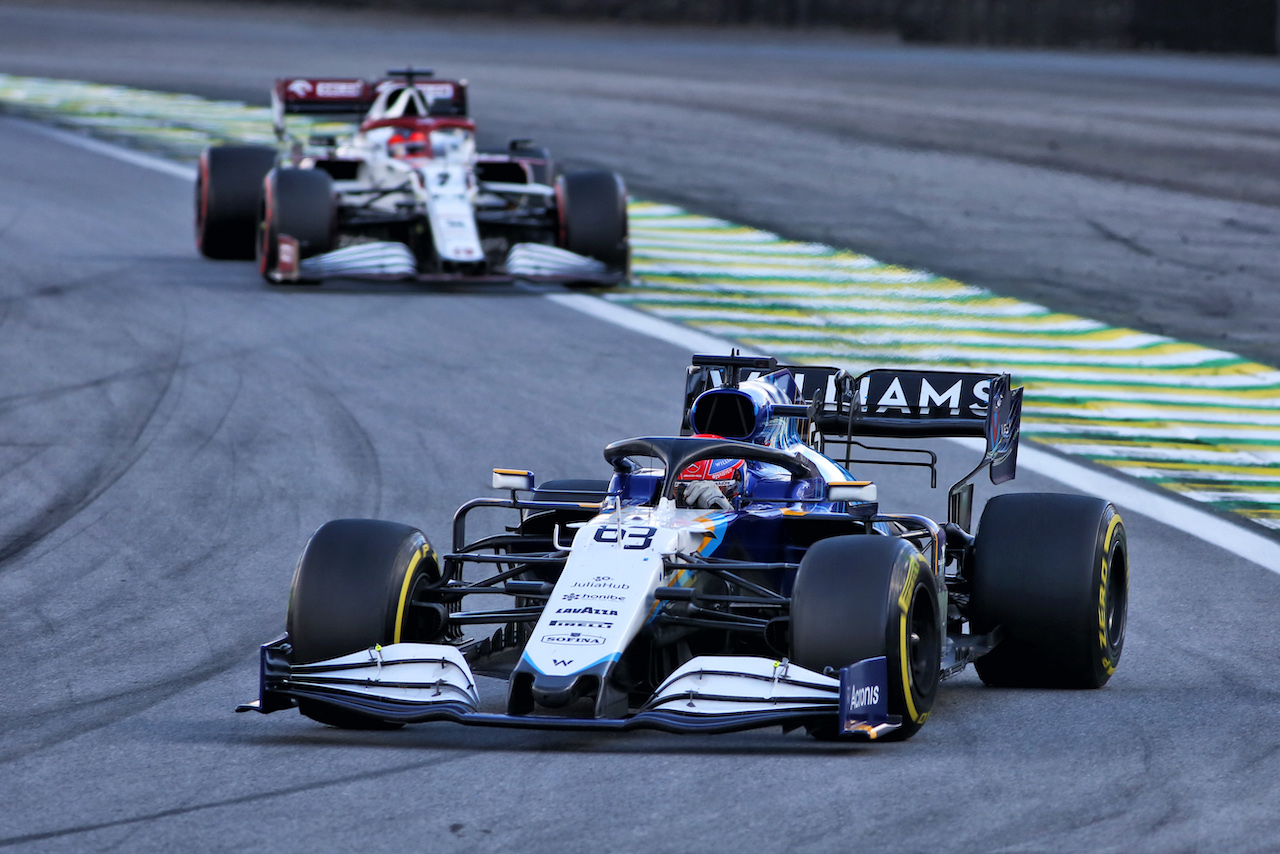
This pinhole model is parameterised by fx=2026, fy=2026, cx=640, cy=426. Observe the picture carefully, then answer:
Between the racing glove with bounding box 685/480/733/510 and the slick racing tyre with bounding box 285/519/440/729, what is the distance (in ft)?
3.72

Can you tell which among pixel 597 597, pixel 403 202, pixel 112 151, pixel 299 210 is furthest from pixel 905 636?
pixel 112 151

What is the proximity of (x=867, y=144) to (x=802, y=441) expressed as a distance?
2157 centimetres

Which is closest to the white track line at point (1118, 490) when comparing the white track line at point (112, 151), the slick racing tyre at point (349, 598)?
the slick racing tyre at point (349, 598)

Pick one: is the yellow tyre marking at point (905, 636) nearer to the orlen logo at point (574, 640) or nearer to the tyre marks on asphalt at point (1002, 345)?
the orlen logo at point (574, 640)

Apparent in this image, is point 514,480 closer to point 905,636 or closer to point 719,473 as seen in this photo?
point 719,473

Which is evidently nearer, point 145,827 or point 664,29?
point 145,827

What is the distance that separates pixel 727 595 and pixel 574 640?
68 centimetres

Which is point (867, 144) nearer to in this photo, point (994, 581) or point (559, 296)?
point (559, 296)

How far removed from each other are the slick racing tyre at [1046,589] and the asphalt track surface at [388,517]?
15cm

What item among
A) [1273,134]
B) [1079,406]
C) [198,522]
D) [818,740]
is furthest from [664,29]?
[818,740]

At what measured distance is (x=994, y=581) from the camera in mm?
8469

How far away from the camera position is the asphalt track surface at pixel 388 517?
6.46 meters

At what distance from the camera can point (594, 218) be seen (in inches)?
751

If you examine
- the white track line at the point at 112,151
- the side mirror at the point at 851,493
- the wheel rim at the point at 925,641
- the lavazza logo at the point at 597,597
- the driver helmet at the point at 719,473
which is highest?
the side mirror at the point at 851,493
